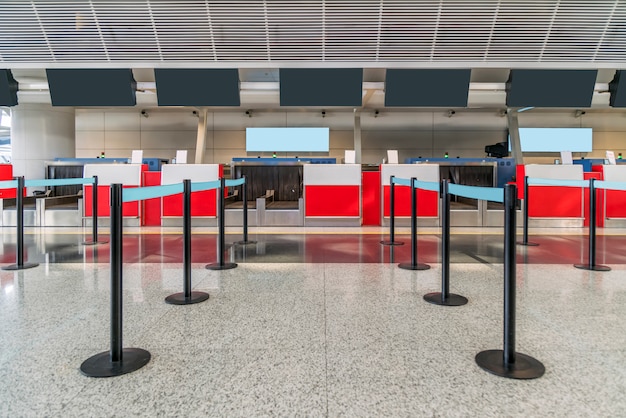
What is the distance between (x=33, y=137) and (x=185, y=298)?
12390 millimetres

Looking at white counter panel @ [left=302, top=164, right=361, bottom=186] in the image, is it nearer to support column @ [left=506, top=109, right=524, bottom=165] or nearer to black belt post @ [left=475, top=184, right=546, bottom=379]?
black belt post @ [left=475, top=184, right=546, bottom=379]

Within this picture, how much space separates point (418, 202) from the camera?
813 centimetres

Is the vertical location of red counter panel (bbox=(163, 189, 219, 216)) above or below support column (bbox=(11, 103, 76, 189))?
below

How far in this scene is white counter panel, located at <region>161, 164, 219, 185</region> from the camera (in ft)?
27.0

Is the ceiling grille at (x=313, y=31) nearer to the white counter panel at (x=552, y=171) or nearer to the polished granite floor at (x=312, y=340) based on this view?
the white counter panel at (x=552, y=171)

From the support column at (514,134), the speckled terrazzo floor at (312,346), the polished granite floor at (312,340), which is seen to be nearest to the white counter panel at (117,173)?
the polished granite floor at (312,340)

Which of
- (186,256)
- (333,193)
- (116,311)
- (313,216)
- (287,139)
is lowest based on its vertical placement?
(116,311)

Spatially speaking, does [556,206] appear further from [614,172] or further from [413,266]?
[413,266]

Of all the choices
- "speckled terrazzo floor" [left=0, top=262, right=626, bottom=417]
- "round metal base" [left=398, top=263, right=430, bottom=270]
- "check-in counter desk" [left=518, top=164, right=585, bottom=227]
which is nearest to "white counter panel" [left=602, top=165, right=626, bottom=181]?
"check-in counter desk" [left=518, top=164, right=585, bottom=227]

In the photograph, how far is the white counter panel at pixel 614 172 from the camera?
8.07 metres

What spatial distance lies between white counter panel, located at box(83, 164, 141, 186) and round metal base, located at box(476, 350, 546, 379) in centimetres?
783

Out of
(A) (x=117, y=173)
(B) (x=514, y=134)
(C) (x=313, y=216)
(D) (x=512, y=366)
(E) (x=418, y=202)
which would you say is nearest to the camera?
(D) (x=512, y=366)

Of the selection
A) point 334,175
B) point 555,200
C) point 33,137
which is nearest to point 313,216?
point 334,175

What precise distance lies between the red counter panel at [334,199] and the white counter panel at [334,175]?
0.29 feet
